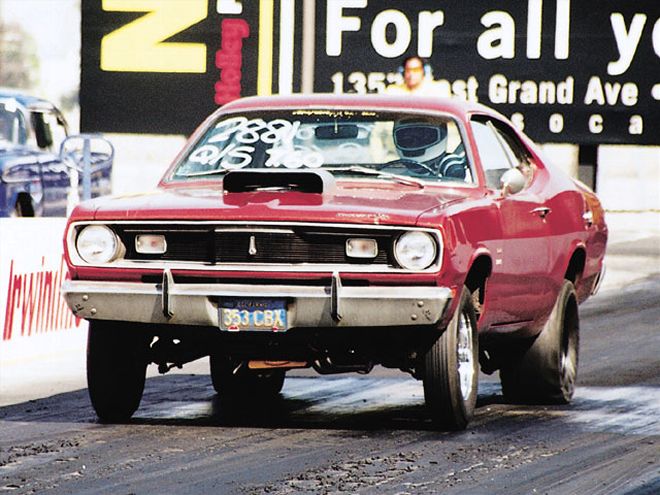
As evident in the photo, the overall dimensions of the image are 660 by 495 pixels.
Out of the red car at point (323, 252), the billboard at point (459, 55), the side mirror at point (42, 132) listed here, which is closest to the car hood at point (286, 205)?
the red car at point (323, 252)

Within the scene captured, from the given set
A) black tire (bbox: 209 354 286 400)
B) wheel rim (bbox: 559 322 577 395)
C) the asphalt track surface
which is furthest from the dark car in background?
wheel rim (bbox: 559 322 577 395)

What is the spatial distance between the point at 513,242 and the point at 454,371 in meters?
1.13

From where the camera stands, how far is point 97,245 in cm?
952

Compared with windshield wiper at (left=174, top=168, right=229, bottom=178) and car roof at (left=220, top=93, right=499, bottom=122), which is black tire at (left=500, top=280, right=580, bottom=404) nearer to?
car roof at (left=220, top=93, right=499, bottom=122)

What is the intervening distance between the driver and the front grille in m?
1.16

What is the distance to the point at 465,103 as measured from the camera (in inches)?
429

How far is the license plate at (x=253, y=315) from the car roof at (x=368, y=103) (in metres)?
1.85

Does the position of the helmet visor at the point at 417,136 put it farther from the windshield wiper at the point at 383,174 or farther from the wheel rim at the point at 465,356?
the wheel rim at the point at 465,356

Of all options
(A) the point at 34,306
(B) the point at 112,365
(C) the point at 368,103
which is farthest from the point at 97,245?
(A) the point at 34,306

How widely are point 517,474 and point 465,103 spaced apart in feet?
10.7

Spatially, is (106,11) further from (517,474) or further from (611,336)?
(517,474)

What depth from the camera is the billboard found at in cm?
2673

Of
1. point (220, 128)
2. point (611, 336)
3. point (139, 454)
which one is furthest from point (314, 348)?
point (611, 336)

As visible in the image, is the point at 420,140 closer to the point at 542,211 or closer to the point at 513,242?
the point at 513,242
